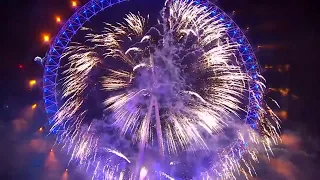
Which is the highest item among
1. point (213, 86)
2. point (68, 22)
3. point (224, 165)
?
point (68, 22)

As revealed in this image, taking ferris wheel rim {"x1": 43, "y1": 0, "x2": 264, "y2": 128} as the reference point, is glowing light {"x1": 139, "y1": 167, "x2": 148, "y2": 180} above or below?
below

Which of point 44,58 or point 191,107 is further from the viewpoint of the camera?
point 44,58

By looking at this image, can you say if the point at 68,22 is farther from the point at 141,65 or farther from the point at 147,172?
the point at 147,172

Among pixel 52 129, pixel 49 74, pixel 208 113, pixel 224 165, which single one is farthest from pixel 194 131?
pixel 49 74

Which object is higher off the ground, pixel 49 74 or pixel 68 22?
pixel 68 22

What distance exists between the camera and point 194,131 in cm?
1628

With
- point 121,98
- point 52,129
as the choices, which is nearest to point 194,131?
point 121,98

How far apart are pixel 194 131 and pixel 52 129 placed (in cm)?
633

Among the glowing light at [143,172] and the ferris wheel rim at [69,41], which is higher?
the ferris wheel rim at [69,41]

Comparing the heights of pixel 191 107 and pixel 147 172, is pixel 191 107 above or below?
above

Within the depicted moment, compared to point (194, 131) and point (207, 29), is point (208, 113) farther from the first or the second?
point (207, 29)

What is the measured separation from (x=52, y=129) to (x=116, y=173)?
139 inches

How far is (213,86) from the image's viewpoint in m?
16.5

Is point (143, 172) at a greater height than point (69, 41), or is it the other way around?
point (69, 41)
